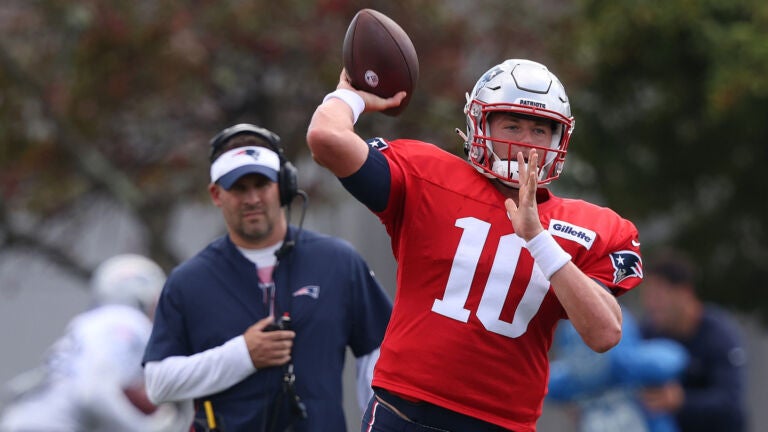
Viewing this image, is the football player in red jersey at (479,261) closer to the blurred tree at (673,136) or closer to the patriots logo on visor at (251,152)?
the patriots logo on visor at (251,152)

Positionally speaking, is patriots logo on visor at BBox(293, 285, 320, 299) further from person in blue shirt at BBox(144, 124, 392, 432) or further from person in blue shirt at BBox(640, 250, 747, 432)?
person in blue shirt at BBox(640, 250, 747, 432)

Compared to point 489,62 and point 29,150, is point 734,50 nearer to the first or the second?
point 489,62

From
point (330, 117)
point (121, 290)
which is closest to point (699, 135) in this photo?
point (121, 290)

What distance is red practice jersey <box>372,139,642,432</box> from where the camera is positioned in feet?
13.5

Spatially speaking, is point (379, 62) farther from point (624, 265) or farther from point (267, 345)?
point (267, 345)

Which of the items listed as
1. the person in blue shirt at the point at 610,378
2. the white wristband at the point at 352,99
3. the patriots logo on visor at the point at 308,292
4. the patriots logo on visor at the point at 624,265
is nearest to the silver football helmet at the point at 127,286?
the patriots logo on visor at the point at 308,292

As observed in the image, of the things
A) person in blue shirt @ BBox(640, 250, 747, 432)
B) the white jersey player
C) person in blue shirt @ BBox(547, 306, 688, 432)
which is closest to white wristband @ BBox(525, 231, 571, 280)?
the white jersey player

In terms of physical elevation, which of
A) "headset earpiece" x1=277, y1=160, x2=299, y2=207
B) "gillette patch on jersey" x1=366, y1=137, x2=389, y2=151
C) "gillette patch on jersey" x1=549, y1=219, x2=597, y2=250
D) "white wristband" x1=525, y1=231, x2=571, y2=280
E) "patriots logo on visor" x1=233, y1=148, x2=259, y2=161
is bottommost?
"white wristband" x1=525, y1=231, x2=571, y2=280

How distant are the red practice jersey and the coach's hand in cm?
82

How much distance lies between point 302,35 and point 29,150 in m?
2.30

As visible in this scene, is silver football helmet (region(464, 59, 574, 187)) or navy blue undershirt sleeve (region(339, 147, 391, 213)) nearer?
navy blue undershirt sleeve (region(339, 147, 391, 213))

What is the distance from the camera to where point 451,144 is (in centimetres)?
1067

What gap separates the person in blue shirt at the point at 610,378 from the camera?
725 cm

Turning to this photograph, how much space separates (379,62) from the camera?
429cm
